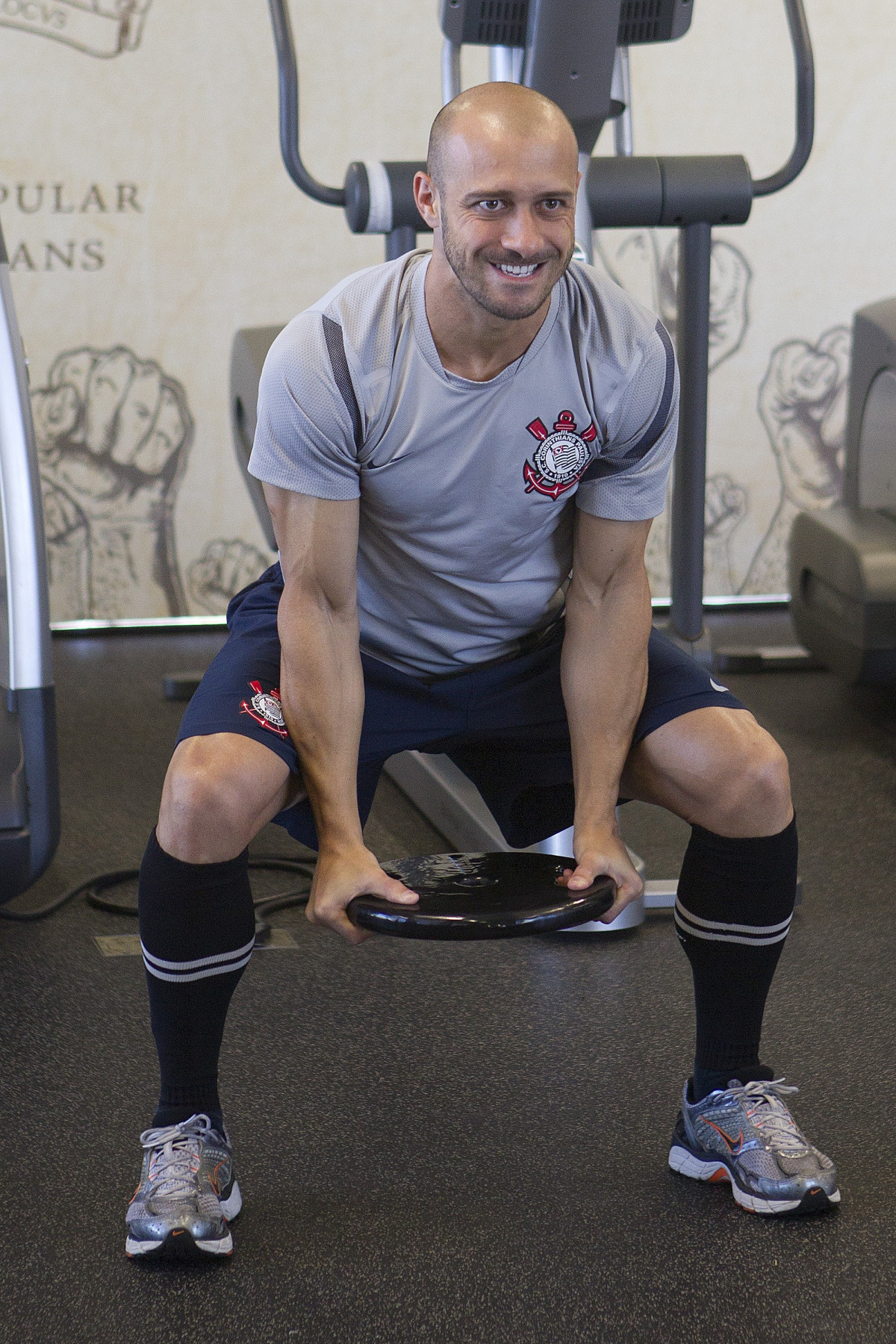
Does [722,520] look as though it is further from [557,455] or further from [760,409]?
[557,455]

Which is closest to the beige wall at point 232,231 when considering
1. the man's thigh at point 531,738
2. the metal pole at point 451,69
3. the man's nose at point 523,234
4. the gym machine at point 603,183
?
the gym machine at point 603,183

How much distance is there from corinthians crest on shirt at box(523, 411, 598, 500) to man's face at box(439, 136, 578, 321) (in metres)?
0.15

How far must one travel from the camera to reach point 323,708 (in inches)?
58.4

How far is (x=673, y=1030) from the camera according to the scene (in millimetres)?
1882

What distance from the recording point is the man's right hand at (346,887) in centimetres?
137

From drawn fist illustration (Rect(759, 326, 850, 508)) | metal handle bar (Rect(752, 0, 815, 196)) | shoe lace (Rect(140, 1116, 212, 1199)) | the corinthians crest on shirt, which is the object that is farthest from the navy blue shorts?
drawn fist illustration (Rect(759, 326, 850, 508))

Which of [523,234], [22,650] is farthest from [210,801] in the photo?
[22,650]

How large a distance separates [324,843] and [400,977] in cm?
65

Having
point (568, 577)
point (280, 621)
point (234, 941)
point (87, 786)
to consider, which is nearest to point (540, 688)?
point (568, 577)

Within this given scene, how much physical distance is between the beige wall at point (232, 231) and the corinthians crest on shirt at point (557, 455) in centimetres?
272

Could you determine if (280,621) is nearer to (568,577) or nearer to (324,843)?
(324,843)

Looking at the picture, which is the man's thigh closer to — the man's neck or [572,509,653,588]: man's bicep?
[572,509,653,588]: man's bicep

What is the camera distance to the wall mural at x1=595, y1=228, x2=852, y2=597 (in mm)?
4156

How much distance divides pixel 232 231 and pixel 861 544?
2.03 meters
